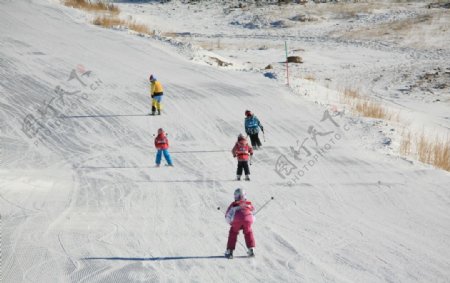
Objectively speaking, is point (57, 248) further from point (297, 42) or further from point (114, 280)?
point (297, 42)

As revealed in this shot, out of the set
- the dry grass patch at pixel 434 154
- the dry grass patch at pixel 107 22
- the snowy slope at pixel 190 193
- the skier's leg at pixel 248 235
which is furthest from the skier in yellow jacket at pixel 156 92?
the dry grass patch at pixel 107 22

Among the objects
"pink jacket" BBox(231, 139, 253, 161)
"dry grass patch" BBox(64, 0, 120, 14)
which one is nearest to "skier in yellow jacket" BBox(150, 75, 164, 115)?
"pink jacket" BBox(231, 139, 253, 161)

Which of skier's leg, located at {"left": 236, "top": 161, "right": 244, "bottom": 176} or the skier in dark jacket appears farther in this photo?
the skier in dark jacket

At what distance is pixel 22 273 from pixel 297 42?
33.4 metres

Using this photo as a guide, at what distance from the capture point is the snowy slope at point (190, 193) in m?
10.4

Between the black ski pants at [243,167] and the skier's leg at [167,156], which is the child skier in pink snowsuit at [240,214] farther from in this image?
the skier's leg at [167,156]

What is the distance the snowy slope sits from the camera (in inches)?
408

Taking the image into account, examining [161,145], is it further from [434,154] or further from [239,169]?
[434,154]

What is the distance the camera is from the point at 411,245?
36.5 ft

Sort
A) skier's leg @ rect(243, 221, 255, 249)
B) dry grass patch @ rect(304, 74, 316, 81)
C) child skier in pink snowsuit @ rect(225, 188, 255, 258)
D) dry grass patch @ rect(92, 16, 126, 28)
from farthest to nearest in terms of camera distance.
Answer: dry grass patch @ rect(92, 16, 126, 28) → dry grass patch @ rect(304, 74, 316, 81) → skier's leg @ rect(243, 221, 255, 249) → child skier in pink snowsuit @ rect(225, 188, 255, 258)

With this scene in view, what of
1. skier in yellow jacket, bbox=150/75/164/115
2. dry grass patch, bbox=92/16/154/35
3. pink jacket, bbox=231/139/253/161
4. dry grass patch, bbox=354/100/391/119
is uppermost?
dry grass patch, bbox=92/16/154/35

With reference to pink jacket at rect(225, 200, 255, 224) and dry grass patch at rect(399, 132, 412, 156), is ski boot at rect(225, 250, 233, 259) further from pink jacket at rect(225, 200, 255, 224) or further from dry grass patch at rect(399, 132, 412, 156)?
dry grass patch at rect(399, 132, 412, 156)

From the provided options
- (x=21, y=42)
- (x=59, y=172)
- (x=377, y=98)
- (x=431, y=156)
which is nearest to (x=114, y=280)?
(x=59, y=172)

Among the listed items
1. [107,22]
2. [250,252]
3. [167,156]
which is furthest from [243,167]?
[107,22]
